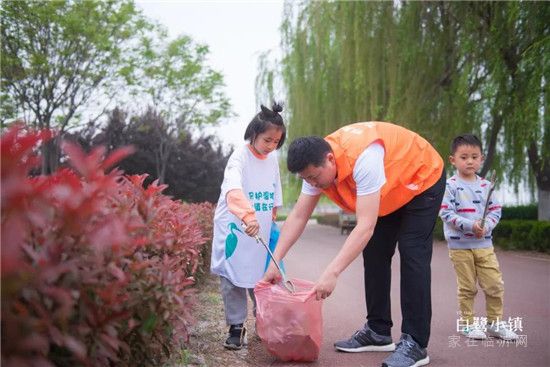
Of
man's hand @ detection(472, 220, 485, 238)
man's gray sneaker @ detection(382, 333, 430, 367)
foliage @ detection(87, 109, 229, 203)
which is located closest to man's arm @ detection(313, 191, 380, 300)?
man's gray sneaker @ detection(382, 333, 430, 367)

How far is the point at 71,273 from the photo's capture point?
1.56 m

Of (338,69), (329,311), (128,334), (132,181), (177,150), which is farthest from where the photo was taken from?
(177,150)

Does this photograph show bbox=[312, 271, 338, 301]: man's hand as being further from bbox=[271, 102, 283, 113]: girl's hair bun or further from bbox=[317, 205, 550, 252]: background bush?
bbox=[317, 205, 550, 252]: background bush

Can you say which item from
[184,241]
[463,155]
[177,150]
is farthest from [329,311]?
[177,150]

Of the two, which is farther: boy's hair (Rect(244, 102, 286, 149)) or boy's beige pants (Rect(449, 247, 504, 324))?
boy's beige pants (Rect(449, 247, 504, 324))

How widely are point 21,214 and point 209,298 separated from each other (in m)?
4.44

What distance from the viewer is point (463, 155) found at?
439 cm

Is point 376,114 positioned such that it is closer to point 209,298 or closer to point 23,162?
point 209,298

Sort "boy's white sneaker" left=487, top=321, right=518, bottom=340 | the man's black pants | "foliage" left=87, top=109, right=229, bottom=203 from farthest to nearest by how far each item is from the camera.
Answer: "foliage" left=87, top=109, right=229, bottom=203, "boy's white sneaker" left=487, top=321, right=518, bottom=340, the man's black pants

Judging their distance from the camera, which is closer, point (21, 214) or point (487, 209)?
point (21, 214)

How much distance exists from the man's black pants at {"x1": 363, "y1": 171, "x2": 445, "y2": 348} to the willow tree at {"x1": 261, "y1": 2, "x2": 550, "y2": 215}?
7.51 m

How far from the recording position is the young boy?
425 cm

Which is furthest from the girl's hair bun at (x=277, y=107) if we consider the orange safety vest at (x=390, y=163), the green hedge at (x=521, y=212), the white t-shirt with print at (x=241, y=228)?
the green hedge at (x=521, y=212)

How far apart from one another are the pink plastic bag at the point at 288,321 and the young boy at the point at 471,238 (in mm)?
1481
